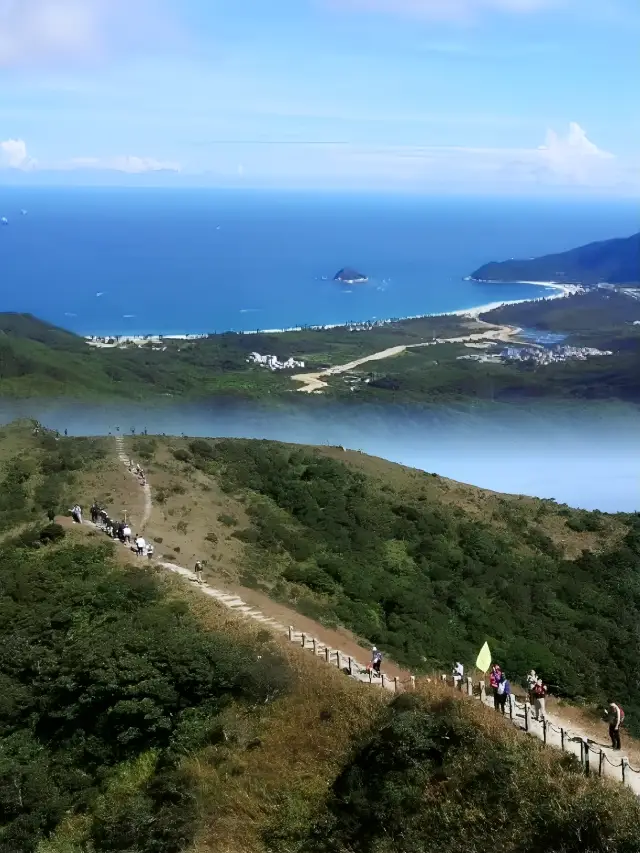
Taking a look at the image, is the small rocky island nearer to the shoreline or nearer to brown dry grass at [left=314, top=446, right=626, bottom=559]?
the shoreline

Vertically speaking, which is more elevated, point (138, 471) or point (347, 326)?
point (347, 326)

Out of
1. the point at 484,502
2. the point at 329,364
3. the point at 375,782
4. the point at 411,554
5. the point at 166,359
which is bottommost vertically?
the point at 411,554

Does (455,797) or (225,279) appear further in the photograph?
(225,279)

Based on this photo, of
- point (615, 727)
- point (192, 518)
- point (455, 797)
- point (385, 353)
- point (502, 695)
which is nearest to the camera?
point (455, 797)

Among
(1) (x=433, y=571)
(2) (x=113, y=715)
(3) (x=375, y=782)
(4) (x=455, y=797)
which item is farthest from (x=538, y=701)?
(1) (x=433, y=571)

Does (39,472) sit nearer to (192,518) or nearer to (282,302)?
(192,518)

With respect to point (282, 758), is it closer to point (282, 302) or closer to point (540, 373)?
point (540, 373)

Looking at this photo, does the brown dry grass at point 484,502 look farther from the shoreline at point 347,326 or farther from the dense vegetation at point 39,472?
the shoreline at point 347,326

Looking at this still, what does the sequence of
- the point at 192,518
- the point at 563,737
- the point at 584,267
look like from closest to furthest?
the point at 563,737, the point at 192,518, the point at 584,267
